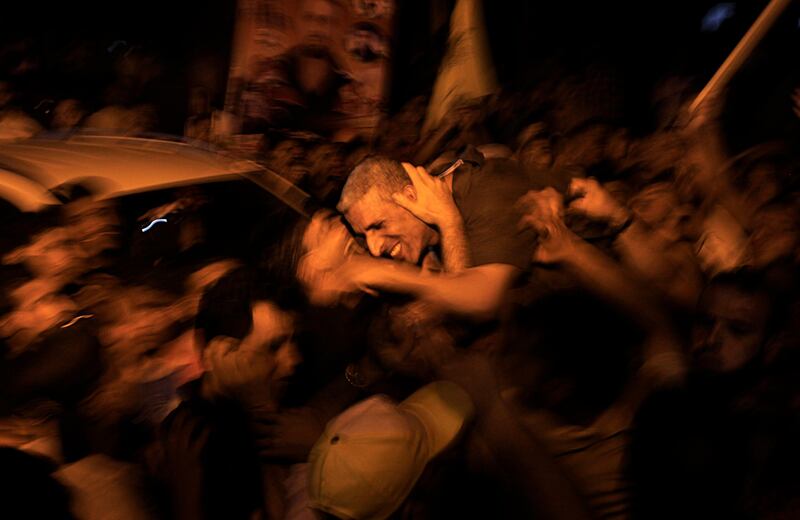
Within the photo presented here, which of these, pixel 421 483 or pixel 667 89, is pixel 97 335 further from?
pixel 667 89

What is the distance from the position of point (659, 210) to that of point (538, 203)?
927 millimetres

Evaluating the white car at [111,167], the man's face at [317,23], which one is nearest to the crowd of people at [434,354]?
the white car at [111,167]

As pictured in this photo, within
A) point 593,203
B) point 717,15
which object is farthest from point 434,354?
point 717,15

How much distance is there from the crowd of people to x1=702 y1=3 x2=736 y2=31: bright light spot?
2115 millimetres

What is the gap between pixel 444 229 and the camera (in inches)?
94.0

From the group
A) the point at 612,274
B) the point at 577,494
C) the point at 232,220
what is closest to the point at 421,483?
the point at 577,494

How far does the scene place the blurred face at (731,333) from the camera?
2094mm

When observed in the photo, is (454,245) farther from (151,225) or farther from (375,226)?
(151,225)

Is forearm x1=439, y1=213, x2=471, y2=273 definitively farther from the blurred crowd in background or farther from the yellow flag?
the yellow flag

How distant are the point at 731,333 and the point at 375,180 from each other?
144cm

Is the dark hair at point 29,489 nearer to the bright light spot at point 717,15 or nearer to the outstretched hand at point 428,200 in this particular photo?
the outstretched hand at point 428,200

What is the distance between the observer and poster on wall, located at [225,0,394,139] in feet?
14.2

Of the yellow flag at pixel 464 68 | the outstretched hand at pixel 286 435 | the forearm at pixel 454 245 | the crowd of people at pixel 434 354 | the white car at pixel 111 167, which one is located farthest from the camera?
the yellow flag at pixel 464 68

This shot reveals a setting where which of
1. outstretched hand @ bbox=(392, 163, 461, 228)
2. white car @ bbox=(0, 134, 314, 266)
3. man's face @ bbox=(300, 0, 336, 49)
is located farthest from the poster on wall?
outstretched hand @ bbox=(392, 163, 461, 228)
